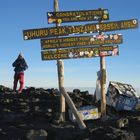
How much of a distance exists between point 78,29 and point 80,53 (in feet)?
3.08

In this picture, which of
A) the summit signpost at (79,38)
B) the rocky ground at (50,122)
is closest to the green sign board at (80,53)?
the summit signpost at (79,38)

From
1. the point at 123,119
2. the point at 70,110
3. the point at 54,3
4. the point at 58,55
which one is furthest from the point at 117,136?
the point at 54,3

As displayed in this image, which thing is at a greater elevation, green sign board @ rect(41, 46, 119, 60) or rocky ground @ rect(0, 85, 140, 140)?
green sign board @ rect(41, 46, 119, 60)

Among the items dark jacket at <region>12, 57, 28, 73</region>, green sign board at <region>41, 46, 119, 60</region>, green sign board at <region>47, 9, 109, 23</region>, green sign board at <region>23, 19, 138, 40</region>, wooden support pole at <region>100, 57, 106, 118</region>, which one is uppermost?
green sign board at <region>47, 9, 109, 23</region>

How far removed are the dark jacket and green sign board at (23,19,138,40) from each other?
6.94 m

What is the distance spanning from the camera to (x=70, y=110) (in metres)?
20.2

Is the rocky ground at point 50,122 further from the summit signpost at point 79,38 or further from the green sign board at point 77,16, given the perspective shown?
the green sign board at point 77,16

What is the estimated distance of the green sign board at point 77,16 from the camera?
66.6ft

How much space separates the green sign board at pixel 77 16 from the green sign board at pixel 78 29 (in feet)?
0.89

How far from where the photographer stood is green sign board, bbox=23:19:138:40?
66.3 feet

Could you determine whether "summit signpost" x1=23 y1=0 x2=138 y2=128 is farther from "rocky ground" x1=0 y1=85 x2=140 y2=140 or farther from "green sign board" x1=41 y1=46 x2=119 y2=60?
"rocky ground" x1=0 y1=85 x2=140 y2=140

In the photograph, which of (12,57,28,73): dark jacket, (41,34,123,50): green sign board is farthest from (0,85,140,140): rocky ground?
(12,57,28,73): dark jacket

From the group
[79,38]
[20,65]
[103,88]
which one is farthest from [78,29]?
[20,65]

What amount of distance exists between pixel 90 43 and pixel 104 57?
0.79 metres
